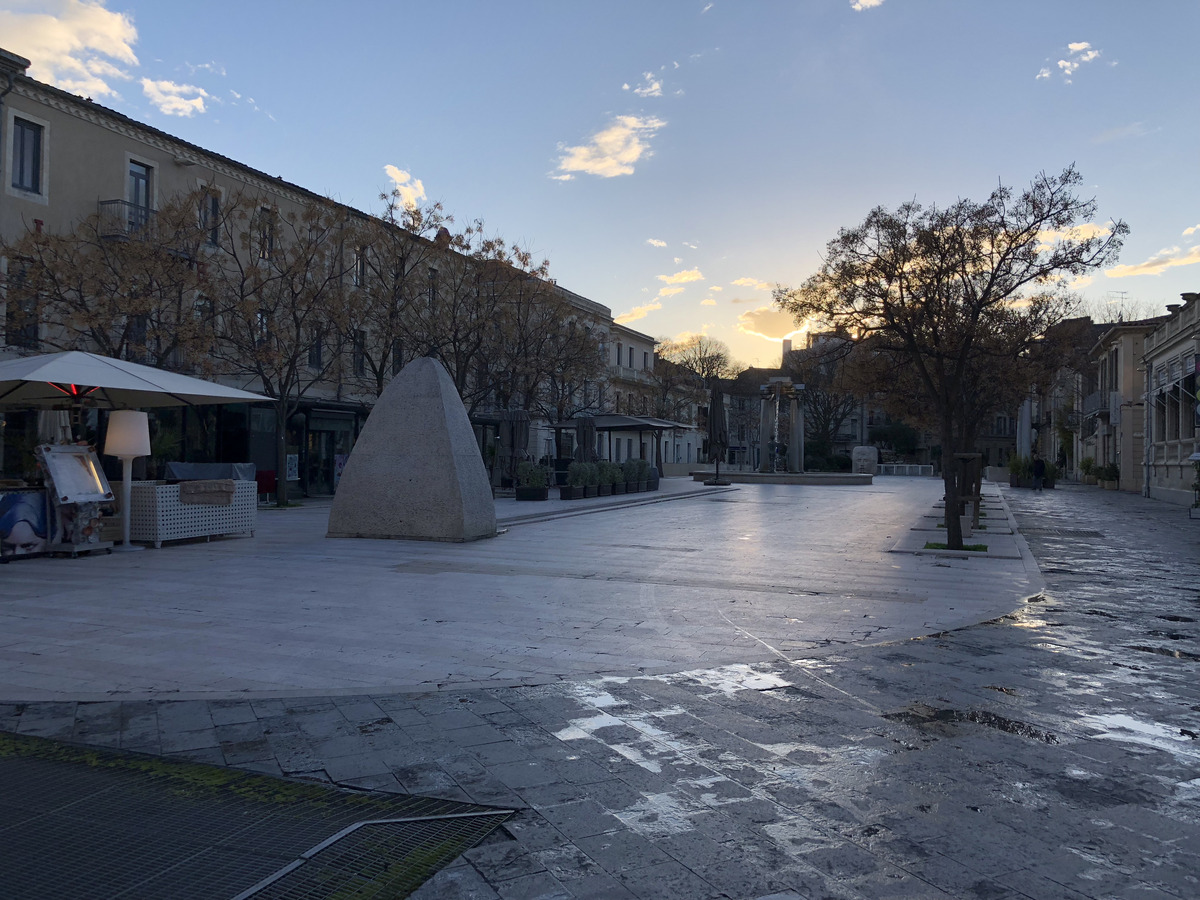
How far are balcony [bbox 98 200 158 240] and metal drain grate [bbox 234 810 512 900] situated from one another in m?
19.0

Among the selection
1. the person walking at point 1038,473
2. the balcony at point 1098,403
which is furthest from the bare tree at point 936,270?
the balcony at point 1098,403

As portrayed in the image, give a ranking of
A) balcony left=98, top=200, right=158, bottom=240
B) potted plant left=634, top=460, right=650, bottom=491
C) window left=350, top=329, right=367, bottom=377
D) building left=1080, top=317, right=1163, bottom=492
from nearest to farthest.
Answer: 1. balcony left=98, top=200, right=158, bottom=240
2. window left=350, top=329, right=367, bottom=377
3. potted plant left=634, top=460, right=650, bottom=491
4. building left=1080, top=317, right=1163, bottom=492

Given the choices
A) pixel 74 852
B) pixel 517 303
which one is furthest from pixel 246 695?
pixel 517 303

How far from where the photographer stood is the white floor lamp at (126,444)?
1148cm

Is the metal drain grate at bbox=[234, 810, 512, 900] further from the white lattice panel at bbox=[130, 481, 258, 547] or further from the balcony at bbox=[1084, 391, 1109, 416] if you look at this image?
the balcony at bbox=[1084, 391, 1109, 416]

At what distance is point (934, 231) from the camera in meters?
13.1

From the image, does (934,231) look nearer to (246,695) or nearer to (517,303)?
(246,695)

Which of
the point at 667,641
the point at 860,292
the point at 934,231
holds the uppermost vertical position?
the point at 934,231

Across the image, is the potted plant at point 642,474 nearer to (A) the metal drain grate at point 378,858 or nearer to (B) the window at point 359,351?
(B) the window at point 359,351

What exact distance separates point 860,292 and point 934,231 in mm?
1545

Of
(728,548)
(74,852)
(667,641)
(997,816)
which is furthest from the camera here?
(728,548)

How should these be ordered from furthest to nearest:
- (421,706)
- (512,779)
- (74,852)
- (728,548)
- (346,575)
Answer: (728,548) < (346,575) < (421,706) < (512,779) < (74,852)

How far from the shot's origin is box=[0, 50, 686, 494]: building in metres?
18.0

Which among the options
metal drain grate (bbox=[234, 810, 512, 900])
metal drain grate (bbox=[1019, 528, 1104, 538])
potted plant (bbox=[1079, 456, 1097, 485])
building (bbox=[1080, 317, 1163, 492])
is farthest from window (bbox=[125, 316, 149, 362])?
potted plant (bbox=[1079, 456, 1097, 485])
